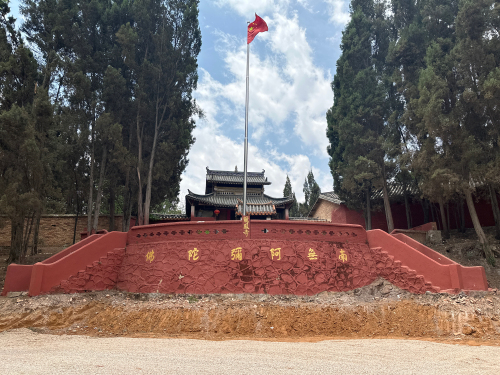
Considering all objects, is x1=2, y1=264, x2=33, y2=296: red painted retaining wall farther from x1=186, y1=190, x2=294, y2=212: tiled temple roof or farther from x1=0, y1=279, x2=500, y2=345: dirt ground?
x1=186, y1=190, x2=294, y2=212: tiled temple roof

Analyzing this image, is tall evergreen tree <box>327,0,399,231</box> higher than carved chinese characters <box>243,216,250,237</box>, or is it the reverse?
tall evergreen tree <box>327,0,399,231</box>

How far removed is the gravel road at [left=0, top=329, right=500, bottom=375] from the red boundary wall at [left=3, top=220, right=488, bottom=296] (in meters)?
1.83

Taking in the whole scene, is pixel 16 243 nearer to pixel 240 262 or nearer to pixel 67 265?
pixel 67 265

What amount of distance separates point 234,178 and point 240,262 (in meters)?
12.5

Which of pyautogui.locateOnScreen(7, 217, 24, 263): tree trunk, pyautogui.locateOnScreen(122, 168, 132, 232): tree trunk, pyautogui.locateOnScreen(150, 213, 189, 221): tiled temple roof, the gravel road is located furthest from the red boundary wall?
pyautogui.locateOnScreen(150, 213, 189, 221): tiled temple roof

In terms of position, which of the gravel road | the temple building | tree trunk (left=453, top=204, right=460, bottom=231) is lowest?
the gravel road

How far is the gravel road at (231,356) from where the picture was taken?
4664mm

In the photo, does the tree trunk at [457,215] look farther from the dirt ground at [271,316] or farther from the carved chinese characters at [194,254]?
the carved chinese characters at [194,254]

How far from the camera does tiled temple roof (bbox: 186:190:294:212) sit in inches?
688

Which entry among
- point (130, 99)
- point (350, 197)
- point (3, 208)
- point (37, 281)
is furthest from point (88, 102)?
point (350, 197)

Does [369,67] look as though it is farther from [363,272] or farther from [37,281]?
[37,281]

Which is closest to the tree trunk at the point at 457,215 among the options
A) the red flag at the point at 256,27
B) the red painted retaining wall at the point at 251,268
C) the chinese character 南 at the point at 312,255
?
the red painted retaining wall at the point at 251,268

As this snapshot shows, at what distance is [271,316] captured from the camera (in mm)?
7562

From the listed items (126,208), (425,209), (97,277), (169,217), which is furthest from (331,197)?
(97,277)
